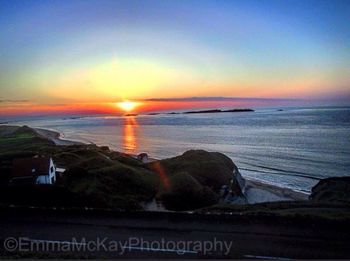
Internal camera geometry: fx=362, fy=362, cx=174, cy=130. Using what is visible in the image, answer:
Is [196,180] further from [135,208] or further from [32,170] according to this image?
[32,170]

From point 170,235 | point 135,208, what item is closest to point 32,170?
point 135,208

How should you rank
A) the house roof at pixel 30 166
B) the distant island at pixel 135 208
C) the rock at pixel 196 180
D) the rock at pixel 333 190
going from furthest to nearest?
the rock at pixel 333 190 → the rock at pixel 196 180 → the house roof at pixel 30 166 → the distant island at pixel 135 208

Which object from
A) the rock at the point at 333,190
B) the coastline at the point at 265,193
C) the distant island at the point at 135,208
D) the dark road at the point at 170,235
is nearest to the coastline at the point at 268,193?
the coastline at the point at 265,193

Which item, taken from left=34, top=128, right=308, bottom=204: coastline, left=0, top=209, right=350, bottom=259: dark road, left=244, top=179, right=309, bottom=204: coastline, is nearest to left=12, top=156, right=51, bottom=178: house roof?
left=0, top=209, right=350, bottom=259: dark road

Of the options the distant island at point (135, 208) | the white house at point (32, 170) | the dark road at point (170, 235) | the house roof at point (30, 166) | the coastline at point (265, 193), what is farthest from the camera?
the coastline at point (265, 193)

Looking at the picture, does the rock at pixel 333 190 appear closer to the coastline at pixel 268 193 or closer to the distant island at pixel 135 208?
the distant island at pixel 135 208

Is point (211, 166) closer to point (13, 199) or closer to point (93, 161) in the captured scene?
point (93, 161)
